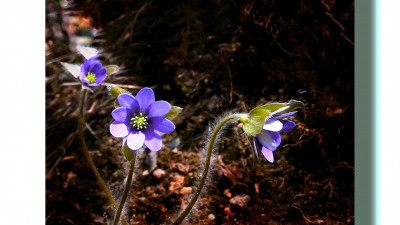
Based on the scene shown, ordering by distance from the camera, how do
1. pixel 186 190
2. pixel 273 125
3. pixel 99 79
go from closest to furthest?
pixel 273 125, pixel 99 79, pixel 186 190

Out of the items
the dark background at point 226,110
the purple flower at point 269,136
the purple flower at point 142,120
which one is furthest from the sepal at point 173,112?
the dark background at point 226,110

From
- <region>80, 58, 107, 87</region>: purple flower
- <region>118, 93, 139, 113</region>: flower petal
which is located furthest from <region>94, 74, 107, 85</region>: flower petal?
<region>118, 93, 139, 113</region>: flower petal

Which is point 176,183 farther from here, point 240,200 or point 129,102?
point 129,102

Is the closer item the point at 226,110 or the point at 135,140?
the point at 135,140

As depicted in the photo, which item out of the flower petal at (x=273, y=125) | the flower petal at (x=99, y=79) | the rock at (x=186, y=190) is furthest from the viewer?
the rock at (x=186, y=190)

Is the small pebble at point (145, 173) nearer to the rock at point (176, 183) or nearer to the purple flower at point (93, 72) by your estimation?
the rock at point (176, 183)

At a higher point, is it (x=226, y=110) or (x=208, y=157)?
(x=226, y=110)

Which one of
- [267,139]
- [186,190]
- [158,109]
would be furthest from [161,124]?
[186,190]
